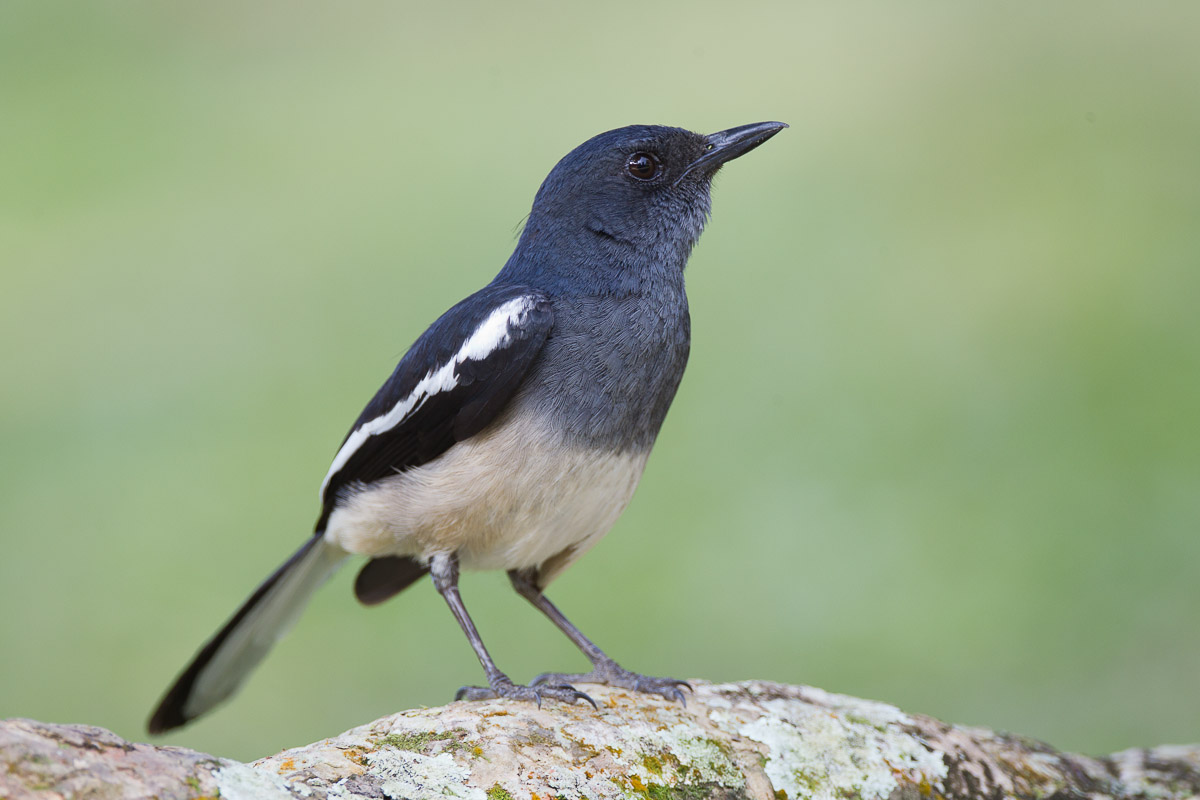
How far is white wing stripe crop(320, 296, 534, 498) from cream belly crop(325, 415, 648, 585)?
0.71 ft

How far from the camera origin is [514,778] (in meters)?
2.93

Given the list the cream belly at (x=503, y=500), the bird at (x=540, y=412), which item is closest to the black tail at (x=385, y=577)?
the bird at (x=540, y=412)

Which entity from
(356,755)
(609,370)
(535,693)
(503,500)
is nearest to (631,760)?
(535,693)

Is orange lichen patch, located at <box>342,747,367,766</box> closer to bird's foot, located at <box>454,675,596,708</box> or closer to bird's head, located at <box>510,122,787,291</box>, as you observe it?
bird's foot, located at <box>454,675,596,708</box>

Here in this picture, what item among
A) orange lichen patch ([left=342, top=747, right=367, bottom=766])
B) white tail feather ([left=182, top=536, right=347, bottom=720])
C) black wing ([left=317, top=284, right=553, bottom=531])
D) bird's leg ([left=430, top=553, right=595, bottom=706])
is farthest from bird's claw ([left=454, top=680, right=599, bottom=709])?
white tail feather ([left=182, top=536, right=347, bottom=720])

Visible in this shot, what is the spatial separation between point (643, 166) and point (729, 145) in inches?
14.1

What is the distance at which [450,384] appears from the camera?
4.10 metres

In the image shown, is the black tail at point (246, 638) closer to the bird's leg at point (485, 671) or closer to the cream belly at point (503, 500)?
the cream belly at point (503, 500)

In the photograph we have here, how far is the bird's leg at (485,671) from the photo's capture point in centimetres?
368

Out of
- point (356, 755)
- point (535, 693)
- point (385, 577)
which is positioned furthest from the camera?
point (385, 577)

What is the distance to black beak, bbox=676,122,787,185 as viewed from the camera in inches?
180

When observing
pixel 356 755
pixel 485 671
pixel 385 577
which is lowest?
pixel 356 755

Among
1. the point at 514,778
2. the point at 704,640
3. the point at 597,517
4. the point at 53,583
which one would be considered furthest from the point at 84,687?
the point at 514,778

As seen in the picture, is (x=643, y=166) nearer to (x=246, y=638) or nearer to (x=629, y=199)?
(x=629, y=199)
